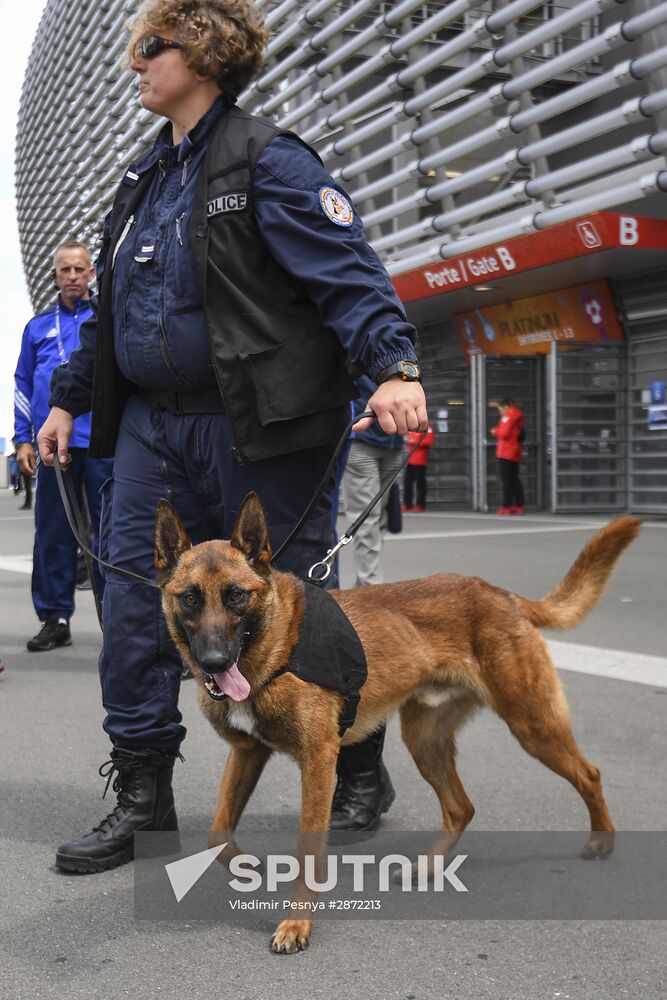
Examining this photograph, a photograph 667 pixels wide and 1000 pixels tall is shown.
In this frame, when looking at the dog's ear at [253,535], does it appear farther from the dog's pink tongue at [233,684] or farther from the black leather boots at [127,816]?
the black leather boots at [127,816]

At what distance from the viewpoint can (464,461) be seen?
72.0ft

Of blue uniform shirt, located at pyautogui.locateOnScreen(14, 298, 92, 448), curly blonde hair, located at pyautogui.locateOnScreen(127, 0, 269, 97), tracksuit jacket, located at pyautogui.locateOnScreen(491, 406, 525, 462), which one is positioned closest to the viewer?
curly blonde hair, located at pyautogui.locateOnScreen(127, 0, 269, 97)

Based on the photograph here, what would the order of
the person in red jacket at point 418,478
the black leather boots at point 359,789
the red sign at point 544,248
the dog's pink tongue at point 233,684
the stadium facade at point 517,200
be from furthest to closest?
1. the person in red jacket at point 418,478
2. the stadium facade at point 517,200
3. the red sign at point 544,248
4. the black leather boots at point 359,789
5. the dog's pink tongue at point 233,684

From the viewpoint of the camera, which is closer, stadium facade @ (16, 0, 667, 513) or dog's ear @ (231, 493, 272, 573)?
dog's ear @ (231, 493, 272, 573)

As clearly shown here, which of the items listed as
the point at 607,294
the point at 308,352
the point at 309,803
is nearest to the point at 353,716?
the point at 309,803

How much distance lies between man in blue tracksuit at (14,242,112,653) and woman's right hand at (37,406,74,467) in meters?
3.04

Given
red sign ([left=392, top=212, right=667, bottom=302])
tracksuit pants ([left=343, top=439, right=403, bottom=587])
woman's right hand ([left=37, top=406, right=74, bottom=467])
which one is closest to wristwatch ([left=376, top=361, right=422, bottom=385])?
woman's right hand ([left=37, top=406, right=74, bottom=467])

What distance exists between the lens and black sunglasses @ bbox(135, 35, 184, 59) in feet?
10.5

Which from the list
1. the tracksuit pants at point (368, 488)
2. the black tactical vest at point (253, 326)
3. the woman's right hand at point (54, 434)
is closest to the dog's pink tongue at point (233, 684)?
the black tactical vest at point (253, 326)

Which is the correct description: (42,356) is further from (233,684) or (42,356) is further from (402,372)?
(233,684)

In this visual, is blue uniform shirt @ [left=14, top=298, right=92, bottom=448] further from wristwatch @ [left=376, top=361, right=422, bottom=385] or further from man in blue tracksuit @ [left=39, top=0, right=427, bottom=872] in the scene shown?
wristwatch @ [left=376, top=361, right=422, bottom=385]

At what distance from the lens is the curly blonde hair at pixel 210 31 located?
3.17 m

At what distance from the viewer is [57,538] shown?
270 inches

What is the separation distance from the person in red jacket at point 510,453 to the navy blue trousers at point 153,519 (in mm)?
15663
